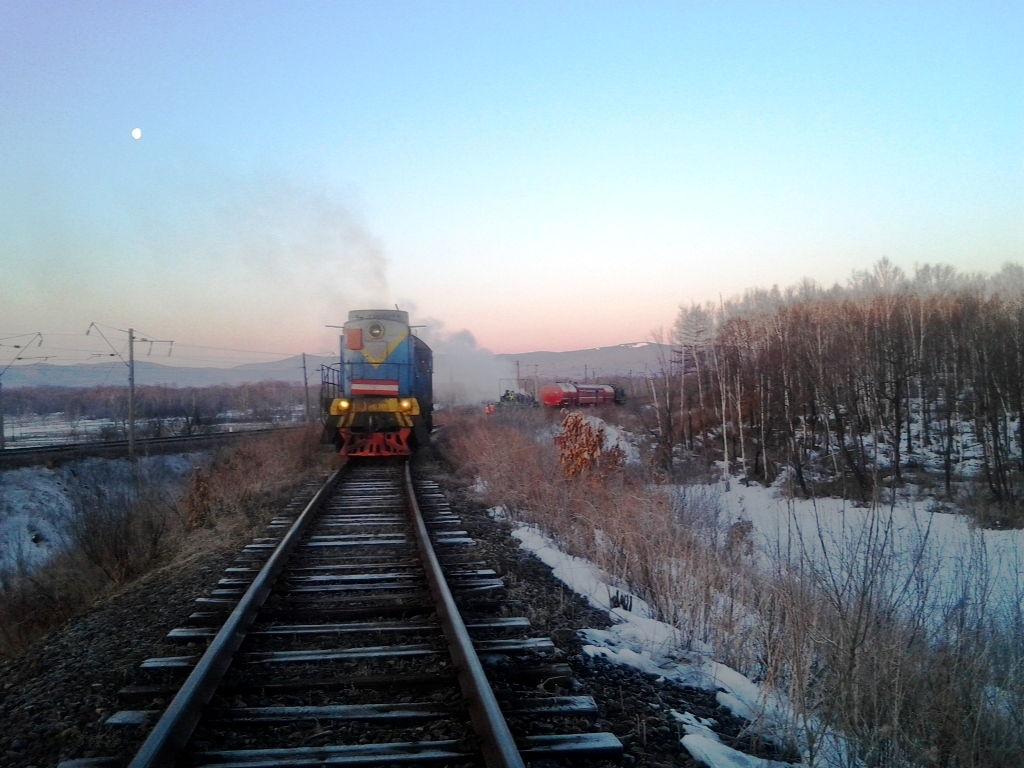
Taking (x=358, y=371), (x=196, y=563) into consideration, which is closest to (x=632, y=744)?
(x=196, y=563)

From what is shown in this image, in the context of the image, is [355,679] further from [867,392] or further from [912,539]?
[867,392]

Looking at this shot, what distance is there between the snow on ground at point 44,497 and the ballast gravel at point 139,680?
1197 cm

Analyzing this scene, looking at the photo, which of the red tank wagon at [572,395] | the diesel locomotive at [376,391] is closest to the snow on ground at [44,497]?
the diesel locomotive at [376,391]

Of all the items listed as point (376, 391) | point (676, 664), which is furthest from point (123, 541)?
point (676, 664)

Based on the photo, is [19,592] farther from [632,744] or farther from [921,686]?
[921,686]

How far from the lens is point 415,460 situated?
18.7 m

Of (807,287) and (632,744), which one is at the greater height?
(807,287)

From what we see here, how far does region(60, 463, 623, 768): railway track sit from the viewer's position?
3051 mm

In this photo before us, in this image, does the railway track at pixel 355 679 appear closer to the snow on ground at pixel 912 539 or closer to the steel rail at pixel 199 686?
the steel rail at pixel 199 686

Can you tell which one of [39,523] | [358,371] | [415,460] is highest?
[358,371]

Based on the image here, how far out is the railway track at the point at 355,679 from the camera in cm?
305

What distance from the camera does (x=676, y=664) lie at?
4457 millimetres

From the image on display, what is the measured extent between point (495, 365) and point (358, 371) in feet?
191

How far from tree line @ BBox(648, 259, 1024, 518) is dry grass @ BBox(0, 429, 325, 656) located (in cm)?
1663
